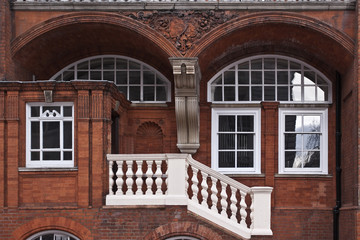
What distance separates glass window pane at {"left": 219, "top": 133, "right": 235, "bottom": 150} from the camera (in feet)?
43.2

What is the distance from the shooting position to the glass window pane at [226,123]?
519 inches

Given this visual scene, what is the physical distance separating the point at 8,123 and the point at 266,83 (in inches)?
256

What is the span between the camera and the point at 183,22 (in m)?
11.8

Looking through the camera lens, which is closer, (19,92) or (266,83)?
(19,92)

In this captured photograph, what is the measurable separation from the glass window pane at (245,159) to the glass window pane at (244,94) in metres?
1.39

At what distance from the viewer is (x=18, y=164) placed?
1004cm

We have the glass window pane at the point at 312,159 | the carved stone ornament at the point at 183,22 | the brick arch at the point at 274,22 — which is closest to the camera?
the brick arch at the point at 274,22

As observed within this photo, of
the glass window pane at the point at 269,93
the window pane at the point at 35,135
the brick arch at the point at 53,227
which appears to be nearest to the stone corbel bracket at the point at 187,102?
the glass window pane at the point at 269,93

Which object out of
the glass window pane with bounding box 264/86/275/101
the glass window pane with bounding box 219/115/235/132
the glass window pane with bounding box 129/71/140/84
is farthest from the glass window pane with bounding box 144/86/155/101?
the glass window pane with bounding box 264/86/275/101

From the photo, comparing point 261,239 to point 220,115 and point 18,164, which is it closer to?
point 220,115

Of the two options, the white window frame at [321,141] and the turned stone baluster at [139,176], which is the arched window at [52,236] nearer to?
the turned stone baluster at [139,176]

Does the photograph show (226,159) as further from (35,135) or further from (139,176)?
(35,135)

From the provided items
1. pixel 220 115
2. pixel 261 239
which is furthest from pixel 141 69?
pixel 261 239

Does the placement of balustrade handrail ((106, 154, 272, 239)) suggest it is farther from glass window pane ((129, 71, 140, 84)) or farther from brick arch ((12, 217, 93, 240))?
glass window pane ((129, 71, 140, 84))
